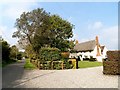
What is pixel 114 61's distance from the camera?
20375 millimetres

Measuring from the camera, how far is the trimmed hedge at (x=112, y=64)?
20234 mm

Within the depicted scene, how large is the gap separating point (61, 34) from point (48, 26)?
753 cm

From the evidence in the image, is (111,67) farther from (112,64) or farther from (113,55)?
(113,55)

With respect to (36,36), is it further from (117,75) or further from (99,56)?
(117,75)

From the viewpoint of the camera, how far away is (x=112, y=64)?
20.4 m

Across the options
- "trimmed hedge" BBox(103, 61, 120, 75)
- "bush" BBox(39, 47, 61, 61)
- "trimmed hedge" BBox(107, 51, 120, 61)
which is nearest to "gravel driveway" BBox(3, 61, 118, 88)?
"trimmed hedge" BBox(103, 61, 120, 75)

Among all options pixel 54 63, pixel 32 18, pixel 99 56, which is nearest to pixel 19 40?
pixel 32 18

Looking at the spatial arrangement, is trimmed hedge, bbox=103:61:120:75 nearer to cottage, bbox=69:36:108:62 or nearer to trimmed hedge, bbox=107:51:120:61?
trimmed hedge, bbox=107:51:120:61

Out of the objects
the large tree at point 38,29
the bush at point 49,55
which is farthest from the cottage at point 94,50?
the bush at point 49,55

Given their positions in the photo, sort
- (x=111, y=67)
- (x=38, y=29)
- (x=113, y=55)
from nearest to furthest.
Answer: (x=111, y=67), (x=113, y=55), (x=38, y=29)

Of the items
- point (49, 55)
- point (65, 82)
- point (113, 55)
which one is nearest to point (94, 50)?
point (49, 55)

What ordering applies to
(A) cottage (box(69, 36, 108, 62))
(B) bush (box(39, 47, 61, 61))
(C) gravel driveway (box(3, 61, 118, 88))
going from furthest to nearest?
(A) cottage (box(69, 36, 108, 62)), (B) bush (box(39, 47, 61, 61)), (C) gravel driveway (box(3, 61, 118, 88))

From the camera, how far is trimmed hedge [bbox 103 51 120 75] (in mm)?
20234

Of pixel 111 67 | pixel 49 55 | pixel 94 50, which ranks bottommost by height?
pixel 111 67
